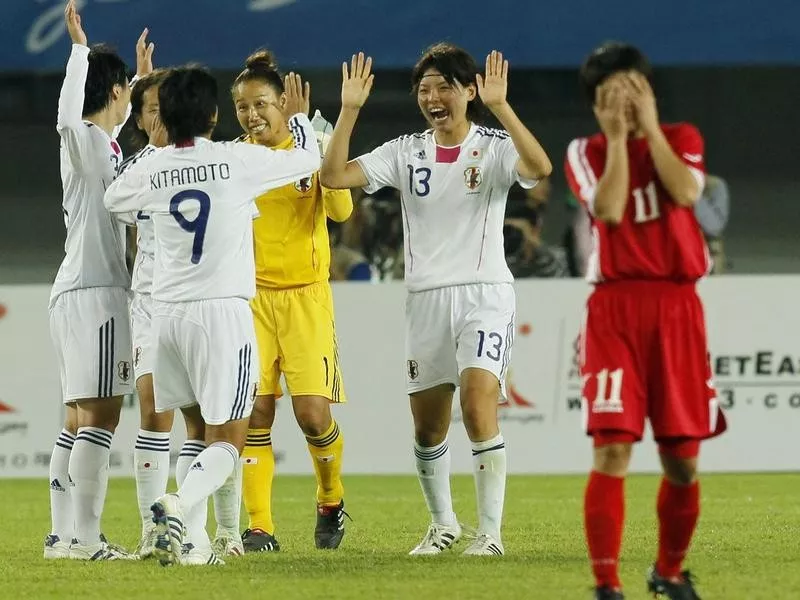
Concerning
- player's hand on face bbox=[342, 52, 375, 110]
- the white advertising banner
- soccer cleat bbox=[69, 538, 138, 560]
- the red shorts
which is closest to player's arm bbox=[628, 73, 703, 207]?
the red shorts

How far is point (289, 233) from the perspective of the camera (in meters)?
7.63

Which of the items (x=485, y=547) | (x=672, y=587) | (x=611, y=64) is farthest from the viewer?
(x=485, y=547)

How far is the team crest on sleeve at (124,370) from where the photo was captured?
7.04 meters

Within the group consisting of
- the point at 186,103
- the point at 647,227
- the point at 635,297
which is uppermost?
the point at 186,103

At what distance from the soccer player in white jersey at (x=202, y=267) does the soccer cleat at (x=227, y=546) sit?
61 centimetres

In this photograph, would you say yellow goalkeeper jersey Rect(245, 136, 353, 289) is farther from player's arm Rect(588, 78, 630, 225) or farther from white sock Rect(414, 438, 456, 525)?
player's arm Rect(588, 78, 630, 225)

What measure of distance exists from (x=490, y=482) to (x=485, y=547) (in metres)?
0.29

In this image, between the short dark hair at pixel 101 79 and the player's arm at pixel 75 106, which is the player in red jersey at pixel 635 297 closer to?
the player's arm at pixel 75 106

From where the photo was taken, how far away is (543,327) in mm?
12031

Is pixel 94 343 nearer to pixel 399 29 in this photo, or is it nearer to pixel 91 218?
pixel 91 218

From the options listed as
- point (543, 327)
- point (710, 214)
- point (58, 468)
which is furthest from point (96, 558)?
point (710, 214)

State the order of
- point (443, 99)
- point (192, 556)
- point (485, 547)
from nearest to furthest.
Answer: point (192, 556) < point (485, 547) < point (443, 99)

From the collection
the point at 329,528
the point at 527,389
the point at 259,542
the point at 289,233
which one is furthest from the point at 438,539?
the point at 527,389

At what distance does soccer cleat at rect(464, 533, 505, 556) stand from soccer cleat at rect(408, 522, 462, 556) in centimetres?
23
